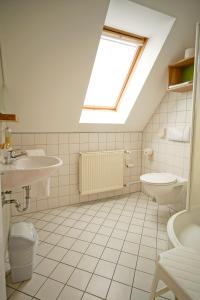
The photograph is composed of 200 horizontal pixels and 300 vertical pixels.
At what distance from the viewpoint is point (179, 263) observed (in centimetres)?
88

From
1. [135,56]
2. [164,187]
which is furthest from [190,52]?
[164,187]

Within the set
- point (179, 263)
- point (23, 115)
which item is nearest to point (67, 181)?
point (23, 115)

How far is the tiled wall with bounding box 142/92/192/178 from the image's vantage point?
2.21m

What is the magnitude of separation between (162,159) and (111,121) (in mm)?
927

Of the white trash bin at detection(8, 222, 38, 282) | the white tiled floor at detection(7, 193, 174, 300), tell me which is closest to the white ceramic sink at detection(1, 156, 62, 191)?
the white trash bin at detection(8, 222, 38, 282)

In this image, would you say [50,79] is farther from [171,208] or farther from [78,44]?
[171,208]

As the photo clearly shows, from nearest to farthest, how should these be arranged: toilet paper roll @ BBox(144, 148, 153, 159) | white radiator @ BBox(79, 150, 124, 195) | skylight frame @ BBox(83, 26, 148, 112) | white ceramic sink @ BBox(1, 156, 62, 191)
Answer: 1. white ceramic sink @ BBox(1, 156, 62, 191)
2. skylight frame @ BBox(83, 26, 148, 112)
3. white radiator @ BBox(79, 150, 124, 195)
4. toilet paper roll @ BBox(144, 148, 153, 159)

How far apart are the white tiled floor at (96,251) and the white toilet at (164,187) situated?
1.00 ft

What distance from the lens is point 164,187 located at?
1976 mm

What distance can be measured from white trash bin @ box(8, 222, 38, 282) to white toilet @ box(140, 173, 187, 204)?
4.23 ft

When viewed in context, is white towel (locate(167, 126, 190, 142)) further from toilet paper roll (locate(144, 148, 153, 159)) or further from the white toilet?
the white toilet

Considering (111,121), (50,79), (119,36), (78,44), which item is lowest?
(111,121)

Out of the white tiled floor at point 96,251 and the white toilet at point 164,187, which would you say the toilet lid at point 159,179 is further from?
the white tiled floor at point 96,251

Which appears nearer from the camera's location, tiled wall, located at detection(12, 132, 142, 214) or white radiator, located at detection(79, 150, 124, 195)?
tiled wall, located at detection(12, 132, 142, 214)
